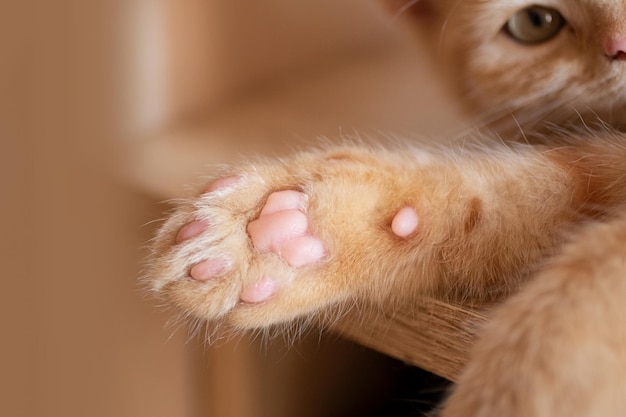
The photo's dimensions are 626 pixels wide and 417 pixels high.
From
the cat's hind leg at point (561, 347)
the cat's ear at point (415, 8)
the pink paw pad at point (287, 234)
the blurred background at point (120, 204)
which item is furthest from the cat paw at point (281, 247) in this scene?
the cat's ear at point (415, 8)

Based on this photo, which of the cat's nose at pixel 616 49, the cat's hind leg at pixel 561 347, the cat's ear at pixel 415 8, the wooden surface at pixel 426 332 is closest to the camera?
the cat's hind leg at pixel 561 347

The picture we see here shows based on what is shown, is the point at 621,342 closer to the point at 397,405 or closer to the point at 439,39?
the point at 439,39

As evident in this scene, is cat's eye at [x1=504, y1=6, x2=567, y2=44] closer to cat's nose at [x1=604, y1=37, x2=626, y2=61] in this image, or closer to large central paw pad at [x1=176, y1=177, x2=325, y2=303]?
cat's nose at [x1=604, y1=37, x2=626, y2=61]

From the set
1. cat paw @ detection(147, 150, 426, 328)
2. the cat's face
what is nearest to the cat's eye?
the cat's face

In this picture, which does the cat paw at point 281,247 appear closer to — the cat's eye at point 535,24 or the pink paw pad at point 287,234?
the pink paw pad at point 287,234

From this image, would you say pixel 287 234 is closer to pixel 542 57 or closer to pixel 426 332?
pixel 426 332

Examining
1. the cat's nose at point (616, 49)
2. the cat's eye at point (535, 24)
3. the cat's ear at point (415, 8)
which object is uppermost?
the cat's ear at point (415, 8)

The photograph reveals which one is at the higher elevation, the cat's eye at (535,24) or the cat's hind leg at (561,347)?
the cat's eye at (535,24)

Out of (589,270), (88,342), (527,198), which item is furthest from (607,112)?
(88,342)
